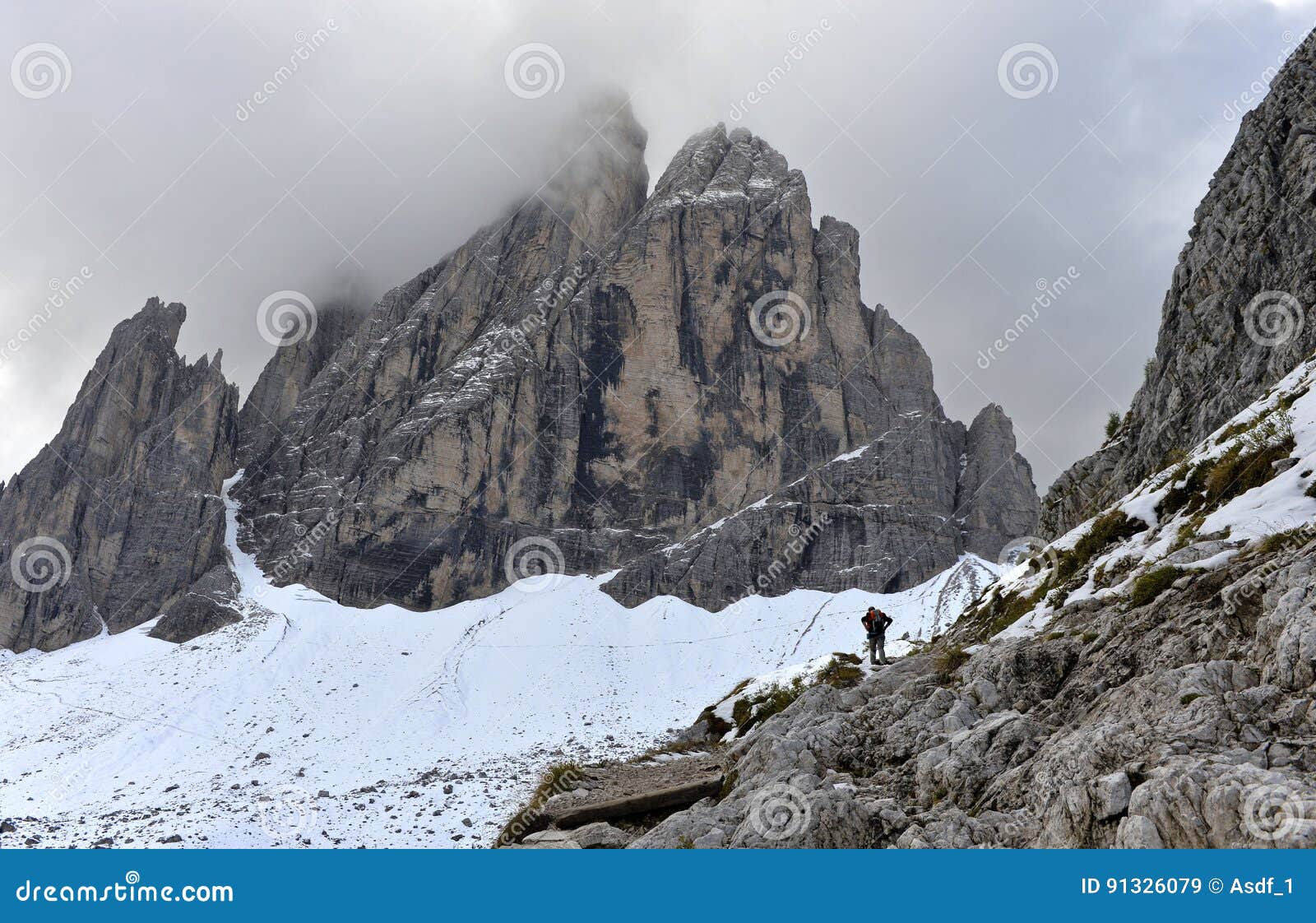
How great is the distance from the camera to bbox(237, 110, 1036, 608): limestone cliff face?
89.6 m

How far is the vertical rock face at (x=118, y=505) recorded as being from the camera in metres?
85.6

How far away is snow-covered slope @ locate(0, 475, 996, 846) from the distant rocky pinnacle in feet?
18.5

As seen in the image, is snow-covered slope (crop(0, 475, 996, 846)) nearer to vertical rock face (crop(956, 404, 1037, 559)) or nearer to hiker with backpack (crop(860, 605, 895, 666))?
hiker with backpack (crop(860, 605, 895, 666))

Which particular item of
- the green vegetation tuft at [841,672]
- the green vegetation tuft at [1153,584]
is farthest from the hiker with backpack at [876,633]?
the green vegetation tuft at [1153,584]

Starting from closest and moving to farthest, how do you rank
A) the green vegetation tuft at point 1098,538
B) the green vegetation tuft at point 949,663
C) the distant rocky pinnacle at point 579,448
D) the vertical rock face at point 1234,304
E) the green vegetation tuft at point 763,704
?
the green vegetation tuft at point 949,663, the green vegetation tuft at point 1098,538, the green vegetation tuft at point 763,704, the vertical rock face at point 1234,304, the distant rocky pinnacle at point 579,448

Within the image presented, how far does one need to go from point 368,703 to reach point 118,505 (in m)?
56.5

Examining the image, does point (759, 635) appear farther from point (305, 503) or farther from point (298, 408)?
point (298, 408)

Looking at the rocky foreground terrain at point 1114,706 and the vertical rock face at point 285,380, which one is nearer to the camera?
the rocky foreground terrain at point 1114,706

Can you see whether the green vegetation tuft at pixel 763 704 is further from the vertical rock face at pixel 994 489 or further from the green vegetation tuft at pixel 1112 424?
the vertical rock face at pixel 994 489

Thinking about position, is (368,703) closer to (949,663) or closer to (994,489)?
(949,663)

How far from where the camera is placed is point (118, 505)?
3612 inches

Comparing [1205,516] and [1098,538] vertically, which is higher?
[1098,538]

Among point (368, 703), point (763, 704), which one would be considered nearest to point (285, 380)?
point (368, 703)

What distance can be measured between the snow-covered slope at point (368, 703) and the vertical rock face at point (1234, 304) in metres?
8.52
